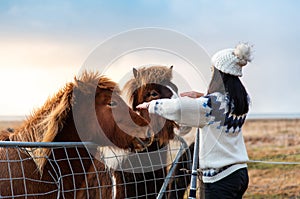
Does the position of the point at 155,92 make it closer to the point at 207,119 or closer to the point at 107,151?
the point at 107,151

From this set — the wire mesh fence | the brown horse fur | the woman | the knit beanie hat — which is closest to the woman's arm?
the woman

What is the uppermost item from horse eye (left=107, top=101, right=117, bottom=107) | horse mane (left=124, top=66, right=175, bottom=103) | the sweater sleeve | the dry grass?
horse mane (left=124, top=66, right=175, bottom=103)

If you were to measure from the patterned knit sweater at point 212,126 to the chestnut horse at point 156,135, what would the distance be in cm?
52

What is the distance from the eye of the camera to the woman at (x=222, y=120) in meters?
3.89

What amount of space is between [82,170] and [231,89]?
1423 millimetres

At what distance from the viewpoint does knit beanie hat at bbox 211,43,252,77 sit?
396 centimetres

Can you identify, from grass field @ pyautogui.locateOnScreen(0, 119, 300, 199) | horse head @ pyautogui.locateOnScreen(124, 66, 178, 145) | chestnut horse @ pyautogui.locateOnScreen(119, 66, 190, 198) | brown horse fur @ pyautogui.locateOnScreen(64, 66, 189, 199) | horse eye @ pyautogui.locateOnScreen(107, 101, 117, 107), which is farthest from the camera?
grass field @ pyautogui.locateOnScreen(0, 119, 300, 199)

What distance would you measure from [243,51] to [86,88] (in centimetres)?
135

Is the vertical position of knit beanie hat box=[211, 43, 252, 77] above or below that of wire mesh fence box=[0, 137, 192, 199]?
above

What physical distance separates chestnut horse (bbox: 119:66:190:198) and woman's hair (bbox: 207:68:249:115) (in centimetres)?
74

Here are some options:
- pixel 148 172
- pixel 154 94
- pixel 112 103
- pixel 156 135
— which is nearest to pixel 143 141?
pixel 112 103

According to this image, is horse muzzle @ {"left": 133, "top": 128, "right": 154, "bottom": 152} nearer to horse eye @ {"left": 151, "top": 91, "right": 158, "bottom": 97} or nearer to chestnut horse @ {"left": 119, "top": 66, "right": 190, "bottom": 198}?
chestnut horse @ {"left": 119, "top": 66, "right": 190, "bottom": 198}

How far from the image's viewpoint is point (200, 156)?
13.2 ft

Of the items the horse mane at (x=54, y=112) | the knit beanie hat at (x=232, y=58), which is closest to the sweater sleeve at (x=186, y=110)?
the knit beanie hat at (x=232, y=58)
